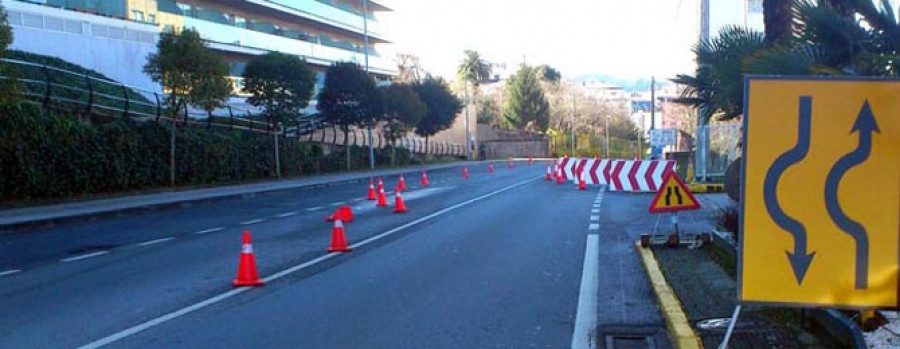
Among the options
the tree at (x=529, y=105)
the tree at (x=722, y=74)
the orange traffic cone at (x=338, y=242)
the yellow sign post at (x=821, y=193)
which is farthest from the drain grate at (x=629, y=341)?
the tree at (x=529, y=105)

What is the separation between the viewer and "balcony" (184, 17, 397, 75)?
49.4m

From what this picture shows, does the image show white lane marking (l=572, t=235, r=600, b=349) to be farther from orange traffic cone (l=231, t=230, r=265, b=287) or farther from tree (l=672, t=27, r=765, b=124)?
orange traffic cone (l=231, t=230, r=265, b=287)

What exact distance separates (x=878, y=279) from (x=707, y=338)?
1.53 meters

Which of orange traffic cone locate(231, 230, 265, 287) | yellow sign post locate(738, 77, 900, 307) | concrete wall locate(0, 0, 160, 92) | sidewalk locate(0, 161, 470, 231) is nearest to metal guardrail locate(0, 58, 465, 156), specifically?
concrete wall locate(0, 0, 160, 92)

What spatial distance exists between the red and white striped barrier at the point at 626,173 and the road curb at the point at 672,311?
12010mm

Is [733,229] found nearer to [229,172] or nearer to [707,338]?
[707,338]

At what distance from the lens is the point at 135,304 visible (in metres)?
8.42

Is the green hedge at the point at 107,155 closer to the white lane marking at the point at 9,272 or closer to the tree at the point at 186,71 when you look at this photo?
the tree at the point at 186,71

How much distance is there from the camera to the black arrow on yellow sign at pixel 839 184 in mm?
4984

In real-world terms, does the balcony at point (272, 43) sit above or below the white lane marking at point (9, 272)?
above

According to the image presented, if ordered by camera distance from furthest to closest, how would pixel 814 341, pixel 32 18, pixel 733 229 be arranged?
pixel 32 18 → pixel 733 229 → pixel 814 341

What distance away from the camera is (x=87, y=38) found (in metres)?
35.0

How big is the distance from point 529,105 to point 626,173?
69.5m

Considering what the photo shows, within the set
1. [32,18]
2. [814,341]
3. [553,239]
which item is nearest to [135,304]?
[814,341]
